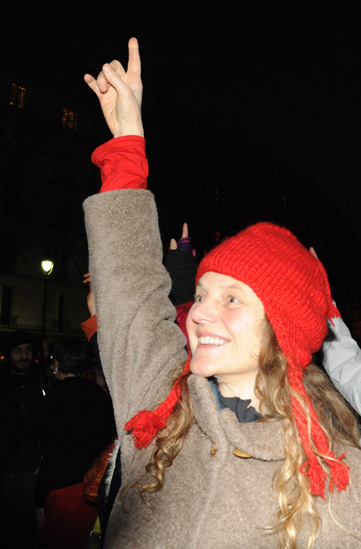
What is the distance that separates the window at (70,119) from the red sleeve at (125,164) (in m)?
28.9

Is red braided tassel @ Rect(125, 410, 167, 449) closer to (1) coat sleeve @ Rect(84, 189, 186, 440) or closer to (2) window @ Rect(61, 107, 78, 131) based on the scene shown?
(1) coat sleeve @ Rect(84, 189, 186, 440)

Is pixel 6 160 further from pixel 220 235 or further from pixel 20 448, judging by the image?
pixel 20 448

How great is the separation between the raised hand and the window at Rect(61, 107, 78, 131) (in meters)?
28.7

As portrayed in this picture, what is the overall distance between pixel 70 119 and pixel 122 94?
29.4 m

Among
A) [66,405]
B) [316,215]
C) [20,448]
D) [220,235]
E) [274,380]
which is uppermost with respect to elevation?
[316,215]

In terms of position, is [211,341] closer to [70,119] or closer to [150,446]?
[150,446]

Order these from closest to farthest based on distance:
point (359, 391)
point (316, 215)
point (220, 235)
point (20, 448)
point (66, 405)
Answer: point (359, 391)
point (66, 405)
point (20, 448)
point (220, 235)
point (316, 215)

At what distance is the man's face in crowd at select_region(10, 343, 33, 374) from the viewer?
21.5 ft

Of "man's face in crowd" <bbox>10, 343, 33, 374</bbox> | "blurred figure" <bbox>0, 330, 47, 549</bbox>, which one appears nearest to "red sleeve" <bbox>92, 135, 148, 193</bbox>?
"blurred figure" <bbox>0, 330, 47, 549</bbox>

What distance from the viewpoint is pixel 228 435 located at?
1742 mm

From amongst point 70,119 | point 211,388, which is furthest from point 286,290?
point 70,119

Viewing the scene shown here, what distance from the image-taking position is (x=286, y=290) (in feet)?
6.36

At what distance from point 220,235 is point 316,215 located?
15.6m

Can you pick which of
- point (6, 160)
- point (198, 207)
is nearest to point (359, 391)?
point (6, 160)
